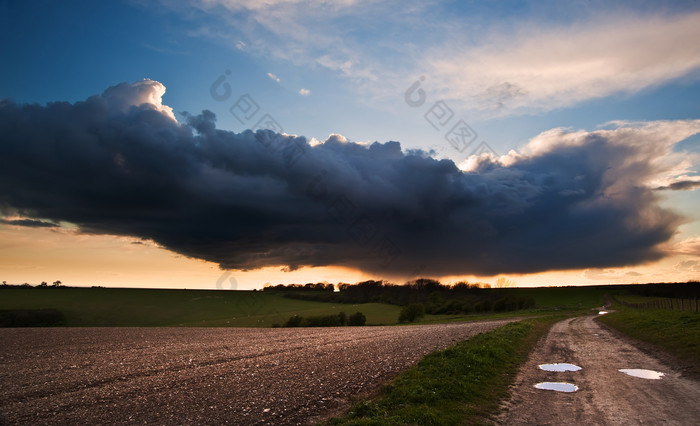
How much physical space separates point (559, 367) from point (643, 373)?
12.6ft

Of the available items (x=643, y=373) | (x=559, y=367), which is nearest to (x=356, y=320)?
(x=559, y=367)

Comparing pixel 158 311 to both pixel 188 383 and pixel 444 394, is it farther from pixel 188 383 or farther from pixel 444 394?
pixel 444 394

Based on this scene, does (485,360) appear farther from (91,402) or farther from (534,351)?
(91,402)

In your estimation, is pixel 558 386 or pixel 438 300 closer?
pixel 558 386

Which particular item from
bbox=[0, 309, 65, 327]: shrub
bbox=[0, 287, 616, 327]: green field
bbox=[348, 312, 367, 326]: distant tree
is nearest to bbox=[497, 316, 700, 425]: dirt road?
bbox=[348, 312, 367, 326]: distant tree

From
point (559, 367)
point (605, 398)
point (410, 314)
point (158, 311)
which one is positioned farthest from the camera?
point (158, 311)

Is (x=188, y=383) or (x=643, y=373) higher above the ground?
(x=643, y=373)

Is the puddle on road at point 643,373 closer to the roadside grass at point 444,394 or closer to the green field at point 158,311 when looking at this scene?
the roadside grass at point 444,394

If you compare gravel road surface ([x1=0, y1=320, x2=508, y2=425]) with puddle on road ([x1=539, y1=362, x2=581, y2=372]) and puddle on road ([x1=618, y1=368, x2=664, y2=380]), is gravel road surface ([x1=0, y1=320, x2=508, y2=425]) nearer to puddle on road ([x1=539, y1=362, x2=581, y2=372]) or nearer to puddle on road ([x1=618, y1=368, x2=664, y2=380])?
puddle on road ([x1=539, y1=362, x2=581, y2=372])

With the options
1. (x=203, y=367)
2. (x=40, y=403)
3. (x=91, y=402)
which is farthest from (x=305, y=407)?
(x=203, y=367)

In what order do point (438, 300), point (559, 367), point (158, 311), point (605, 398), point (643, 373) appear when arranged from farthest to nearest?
point (438, 300)
point (158, 311)
point (559, 367)
point (643, 373)
point (605, 398)

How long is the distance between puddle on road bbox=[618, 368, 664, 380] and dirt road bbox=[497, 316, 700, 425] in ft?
1.07

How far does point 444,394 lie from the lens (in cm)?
1518

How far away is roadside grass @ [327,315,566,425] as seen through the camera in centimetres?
1254
